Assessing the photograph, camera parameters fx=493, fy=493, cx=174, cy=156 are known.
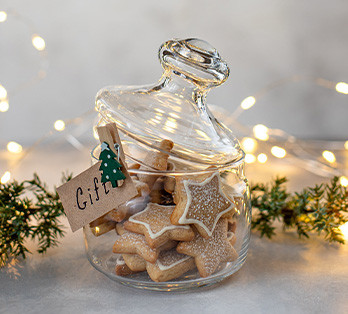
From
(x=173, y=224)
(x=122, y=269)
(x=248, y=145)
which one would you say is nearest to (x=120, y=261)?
(x=122, y=269)

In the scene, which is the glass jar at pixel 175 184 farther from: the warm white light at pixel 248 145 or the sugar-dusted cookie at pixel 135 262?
the warm white light at pixel 248 145

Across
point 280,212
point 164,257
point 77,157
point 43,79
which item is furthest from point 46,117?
point 164,257

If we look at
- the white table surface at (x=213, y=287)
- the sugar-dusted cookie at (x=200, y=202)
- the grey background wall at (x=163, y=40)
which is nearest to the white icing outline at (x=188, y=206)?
the sugar-dusted cookie at (x=200, y=202)

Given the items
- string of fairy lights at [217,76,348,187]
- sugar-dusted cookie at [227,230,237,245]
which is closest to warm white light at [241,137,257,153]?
string of fairy lights at [217,76,348,187]

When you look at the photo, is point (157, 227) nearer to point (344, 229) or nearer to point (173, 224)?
point (173, 224)

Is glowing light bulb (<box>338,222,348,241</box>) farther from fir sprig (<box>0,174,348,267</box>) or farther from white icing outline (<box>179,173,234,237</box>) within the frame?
white icing outline (<box>179,173,234,237</box>)

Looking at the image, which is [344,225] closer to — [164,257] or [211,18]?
[164,257]
